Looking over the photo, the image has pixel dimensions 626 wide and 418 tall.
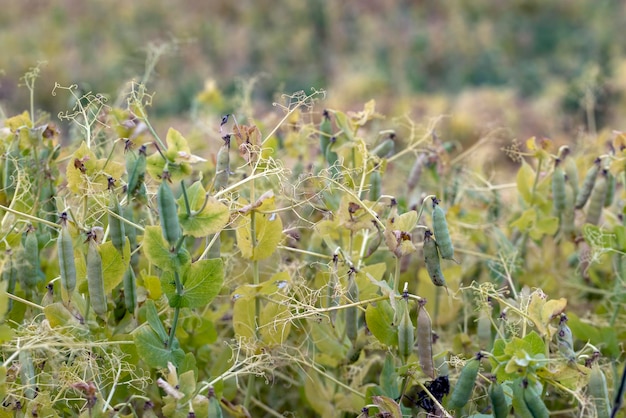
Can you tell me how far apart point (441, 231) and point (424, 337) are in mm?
100

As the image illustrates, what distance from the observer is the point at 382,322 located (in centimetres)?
66

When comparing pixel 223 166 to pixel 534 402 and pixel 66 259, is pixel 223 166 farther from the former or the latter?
pixel 534 402

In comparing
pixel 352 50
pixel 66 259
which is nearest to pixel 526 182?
pixel 66 259

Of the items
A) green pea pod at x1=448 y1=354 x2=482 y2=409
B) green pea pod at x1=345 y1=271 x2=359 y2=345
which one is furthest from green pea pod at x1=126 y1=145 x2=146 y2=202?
green pea pod at x1=448 y1=354 x2=482 y2=409

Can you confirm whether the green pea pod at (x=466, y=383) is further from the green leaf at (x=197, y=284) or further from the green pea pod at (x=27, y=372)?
the green pea pod at (x=27, y=372)

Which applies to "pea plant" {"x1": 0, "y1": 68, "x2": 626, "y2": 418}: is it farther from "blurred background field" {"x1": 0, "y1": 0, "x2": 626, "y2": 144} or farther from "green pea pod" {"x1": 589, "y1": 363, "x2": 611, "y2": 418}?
"blurred background field" {"x1": 0, "y1": 0, "x2": 626, "y2": 144}

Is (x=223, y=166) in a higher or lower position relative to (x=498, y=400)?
higher

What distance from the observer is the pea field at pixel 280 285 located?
24.7 inches

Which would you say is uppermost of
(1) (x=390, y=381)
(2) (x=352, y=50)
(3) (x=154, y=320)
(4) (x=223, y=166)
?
(4) (x=223, y=166)

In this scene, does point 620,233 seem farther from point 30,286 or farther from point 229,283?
point 30,286

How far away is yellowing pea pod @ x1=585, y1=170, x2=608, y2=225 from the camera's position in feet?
2.94

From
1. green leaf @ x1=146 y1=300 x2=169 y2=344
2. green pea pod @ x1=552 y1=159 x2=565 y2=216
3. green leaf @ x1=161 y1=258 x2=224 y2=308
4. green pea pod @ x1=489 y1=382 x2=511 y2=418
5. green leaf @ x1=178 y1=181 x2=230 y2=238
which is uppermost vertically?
green leaf @ x1=178 y1=181 x2=230 y2=238

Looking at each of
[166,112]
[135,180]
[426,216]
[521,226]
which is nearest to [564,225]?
[521,226]

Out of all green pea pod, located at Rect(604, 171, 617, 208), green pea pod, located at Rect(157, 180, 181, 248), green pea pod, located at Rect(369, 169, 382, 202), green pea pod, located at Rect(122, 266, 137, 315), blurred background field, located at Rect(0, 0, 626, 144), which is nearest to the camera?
green pea pod, located at Rect(157, 180, 181, 248)
